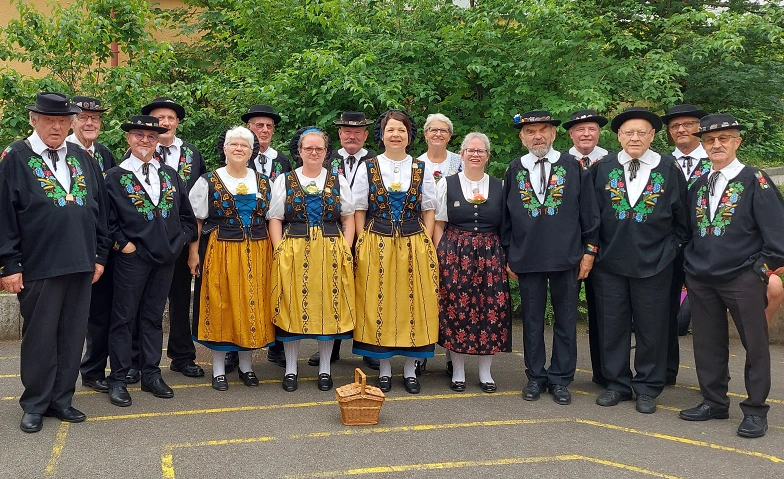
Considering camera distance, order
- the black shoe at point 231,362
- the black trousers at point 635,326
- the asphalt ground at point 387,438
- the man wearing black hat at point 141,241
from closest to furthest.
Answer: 1. the asphalt ground at point 387,438
2. the man wearing black hat at point 141,241
3. the black trousers at point 635,326
4. the black shoe at point 231,362

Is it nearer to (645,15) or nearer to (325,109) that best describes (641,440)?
(325,109)

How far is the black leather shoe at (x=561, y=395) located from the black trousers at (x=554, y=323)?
0.04 m

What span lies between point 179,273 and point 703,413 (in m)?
3.82

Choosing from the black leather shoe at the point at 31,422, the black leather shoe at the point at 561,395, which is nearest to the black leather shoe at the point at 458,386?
the black leather shoe at the point at 561,395

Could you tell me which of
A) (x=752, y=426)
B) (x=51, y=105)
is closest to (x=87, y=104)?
(x=51, y=105)

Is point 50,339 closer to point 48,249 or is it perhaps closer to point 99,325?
point 48,249

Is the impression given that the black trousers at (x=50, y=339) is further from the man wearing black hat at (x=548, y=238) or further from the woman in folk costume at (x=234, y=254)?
the man wearing black hat at (x=548, y=238)

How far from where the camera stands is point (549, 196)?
518cm

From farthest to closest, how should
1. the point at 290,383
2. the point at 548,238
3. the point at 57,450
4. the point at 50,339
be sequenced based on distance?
1. the point at 290,383
2. the point at 548,238
3. the point at 50,339
4. the point at 57,450

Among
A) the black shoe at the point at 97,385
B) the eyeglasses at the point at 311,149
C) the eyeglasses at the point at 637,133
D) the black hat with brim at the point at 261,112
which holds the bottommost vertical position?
the black shoe at the point at 97,385

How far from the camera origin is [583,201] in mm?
5215

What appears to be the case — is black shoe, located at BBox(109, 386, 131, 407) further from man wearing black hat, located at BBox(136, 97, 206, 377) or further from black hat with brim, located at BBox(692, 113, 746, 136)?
black hat with brim, located at BBox(692, 113, 746, 136)

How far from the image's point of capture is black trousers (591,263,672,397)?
5094 millimetres

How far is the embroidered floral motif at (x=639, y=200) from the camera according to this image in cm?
501
